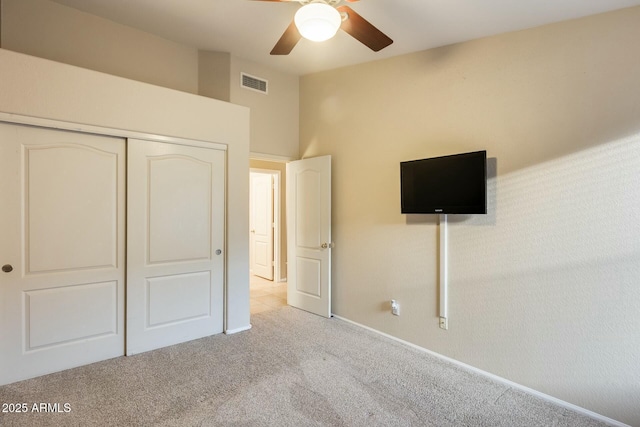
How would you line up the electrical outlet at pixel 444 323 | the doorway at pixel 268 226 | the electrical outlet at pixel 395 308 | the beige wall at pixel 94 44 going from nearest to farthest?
the beige wall at pixel 94 44, the electrical outlet at pixel 444 323, the electrical outlet at pixel 395 308, the doorway at pixel 268 226

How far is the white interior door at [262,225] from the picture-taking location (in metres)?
5.91

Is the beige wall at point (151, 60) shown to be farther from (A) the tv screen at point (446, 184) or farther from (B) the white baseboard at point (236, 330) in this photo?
(B) the white baseboard at point (236, 330)

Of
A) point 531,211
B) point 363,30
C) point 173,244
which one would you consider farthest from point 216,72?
point 531,211

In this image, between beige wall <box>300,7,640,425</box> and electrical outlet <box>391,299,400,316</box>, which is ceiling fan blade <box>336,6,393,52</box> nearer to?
beige wall <box>300,7,640,425</box>

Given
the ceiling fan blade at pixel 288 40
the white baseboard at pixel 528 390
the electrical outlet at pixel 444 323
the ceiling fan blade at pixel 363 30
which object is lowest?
the white baseboard at pixel 528 390

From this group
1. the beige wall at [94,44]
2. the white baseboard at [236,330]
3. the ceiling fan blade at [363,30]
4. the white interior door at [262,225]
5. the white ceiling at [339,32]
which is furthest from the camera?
the white interior door at [262,225]

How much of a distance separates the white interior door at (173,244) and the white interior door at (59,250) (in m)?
0.11

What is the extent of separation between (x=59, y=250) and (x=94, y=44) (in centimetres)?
199

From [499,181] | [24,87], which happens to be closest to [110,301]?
[24,87]

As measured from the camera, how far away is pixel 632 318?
2.05m

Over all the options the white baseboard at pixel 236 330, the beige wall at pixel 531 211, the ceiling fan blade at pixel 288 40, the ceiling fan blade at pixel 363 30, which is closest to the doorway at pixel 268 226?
the white baseboard at pixel 236 330

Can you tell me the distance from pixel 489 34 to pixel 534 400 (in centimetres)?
291

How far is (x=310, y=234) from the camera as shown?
4152 mm

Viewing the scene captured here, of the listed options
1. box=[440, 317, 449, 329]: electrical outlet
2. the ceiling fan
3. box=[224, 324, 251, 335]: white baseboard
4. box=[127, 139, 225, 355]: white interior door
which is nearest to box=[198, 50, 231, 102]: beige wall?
box=[127, 139, 225, 355]: white interior door
